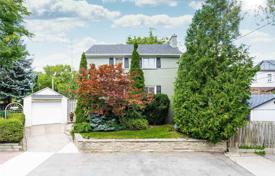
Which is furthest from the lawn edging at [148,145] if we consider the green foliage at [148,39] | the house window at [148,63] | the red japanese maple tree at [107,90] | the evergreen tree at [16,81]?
the green foliage at [148,39]

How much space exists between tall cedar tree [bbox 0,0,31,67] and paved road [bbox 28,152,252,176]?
901cm

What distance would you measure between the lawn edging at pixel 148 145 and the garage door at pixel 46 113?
1125 cm

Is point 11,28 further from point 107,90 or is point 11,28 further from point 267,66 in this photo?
point 267,66

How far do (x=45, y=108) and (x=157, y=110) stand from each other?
10716 mm

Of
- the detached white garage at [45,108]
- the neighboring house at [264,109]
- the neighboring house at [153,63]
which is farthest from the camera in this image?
the neighboring house at [264,109]

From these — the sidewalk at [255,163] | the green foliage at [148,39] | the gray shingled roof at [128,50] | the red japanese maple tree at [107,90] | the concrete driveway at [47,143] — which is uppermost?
the green foliage at [148,39]

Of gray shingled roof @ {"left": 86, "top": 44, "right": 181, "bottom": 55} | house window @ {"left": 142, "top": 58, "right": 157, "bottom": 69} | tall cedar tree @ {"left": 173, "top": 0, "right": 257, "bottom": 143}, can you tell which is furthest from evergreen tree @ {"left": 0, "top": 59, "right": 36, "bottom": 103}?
tall cedar tree @ {"left": 173, "top": 0, "right": 257, "bottom": 143}

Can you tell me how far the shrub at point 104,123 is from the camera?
44.8 feet

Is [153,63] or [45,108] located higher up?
[153,63]

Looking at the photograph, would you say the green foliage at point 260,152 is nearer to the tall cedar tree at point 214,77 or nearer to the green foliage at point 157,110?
the tall cedar tree at point 214,77

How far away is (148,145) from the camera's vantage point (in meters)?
11.4

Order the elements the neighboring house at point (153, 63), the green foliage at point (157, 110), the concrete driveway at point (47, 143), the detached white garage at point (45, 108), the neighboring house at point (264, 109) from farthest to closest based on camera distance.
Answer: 1. the neighboring house at point (264, 109)
2. the detached white garage at point (45, 108)
3. the neighboring house at point (153, 63)
4. the green foliage at point (157, 110)
5. the concrete driveway at point (47, 143)

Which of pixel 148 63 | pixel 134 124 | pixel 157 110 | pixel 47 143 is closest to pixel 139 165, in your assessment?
pixel 134 124

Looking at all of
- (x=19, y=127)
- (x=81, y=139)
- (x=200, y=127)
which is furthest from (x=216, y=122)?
(x=19, y=127)
